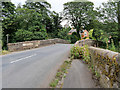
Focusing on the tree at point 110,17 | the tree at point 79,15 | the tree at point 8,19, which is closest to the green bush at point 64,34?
the tree at point 79,15

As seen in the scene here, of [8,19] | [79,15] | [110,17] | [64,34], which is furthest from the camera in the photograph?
[64,34]

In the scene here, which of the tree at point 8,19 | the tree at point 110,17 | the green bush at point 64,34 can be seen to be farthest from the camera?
the green bush at point 64,34

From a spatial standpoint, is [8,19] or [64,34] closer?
[8,19]

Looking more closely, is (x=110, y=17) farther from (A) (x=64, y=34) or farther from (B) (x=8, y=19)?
(B) (x=8, y=19)

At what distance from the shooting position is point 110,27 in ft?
56.1

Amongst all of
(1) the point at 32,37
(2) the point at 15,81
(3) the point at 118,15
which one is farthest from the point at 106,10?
(2) the point at 15,81

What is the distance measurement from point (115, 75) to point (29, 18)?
24815 millimetres

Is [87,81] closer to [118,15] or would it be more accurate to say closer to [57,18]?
[118,15]

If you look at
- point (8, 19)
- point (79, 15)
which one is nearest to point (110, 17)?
point (79, 15)

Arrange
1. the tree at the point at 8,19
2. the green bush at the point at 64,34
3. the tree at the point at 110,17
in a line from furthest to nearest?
the green bush at the point at 64,34 → the tree at the point at 8,19 → the tree at the point at 110,17

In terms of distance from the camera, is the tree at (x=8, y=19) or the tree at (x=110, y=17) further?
the tree at (x=8, y=19)

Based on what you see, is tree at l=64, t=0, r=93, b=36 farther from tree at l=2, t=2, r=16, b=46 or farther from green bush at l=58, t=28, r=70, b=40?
tree at l=2, t=2, r=16, b=46

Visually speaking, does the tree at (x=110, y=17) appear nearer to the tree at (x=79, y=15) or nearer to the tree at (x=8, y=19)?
the tree at (x=79, y=15)

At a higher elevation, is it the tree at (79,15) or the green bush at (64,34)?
the tree at (79,15)
